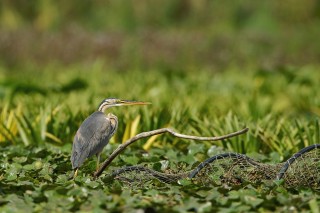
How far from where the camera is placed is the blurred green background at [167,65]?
7.88 meters

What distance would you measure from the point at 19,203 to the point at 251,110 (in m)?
4.82

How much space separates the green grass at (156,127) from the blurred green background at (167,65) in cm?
2

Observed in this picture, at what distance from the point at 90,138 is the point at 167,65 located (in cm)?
1083

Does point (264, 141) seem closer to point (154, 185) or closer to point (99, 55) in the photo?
point (154, 185)

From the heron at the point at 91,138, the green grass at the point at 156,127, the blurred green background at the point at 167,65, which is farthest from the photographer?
the blurred green background at the point at 167,65

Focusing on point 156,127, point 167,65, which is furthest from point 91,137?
point 167,65

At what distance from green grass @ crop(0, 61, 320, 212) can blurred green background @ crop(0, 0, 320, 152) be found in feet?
0.07

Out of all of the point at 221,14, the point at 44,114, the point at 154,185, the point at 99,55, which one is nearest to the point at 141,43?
the point at 99,55

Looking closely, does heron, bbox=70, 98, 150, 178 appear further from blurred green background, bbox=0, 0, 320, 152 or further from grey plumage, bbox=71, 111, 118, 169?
blurred green background, bbox=0, 0, 320, 152

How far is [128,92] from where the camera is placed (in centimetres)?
1112

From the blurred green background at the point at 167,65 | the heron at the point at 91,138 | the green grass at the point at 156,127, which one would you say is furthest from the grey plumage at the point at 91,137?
the blurred green background at the point at 167,65

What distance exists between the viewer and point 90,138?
5.50 m

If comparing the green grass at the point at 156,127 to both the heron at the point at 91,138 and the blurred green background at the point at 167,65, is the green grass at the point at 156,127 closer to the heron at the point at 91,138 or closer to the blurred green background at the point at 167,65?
the blurred green background at the point at 167,65

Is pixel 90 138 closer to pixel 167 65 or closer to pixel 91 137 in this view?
pixel 91 137
